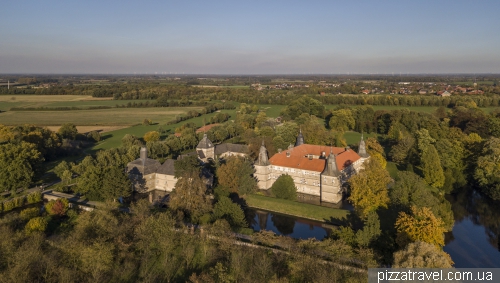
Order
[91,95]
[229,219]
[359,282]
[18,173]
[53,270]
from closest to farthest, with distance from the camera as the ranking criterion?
1. [359,282]
2. [53,270]
3. [229,219]
4. [18,173]
5. [91,95]

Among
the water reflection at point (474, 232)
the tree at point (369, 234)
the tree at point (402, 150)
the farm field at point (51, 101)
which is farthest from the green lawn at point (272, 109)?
the tree at point (369, 234)

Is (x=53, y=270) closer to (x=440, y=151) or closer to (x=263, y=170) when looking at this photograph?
(x=263, y=170)

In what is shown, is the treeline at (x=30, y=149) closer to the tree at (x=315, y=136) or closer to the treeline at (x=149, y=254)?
the treeline at (x=149, y=254)

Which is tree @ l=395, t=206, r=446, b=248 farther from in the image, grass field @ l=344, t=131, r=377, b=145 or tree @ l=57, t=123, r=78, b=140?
tree @ l=57, t=123, r=78, b=140

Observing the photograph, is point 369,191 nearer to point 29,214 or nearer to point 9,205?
point 29,214

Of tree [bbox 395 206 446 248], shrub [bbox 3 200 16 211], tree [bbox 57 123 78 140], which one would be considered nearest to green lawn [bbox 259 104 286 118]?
tree [bbox 57 123 78 140]

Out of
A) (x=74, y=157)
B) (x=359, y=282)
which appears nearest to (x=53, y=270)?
(x=359, y=282)
